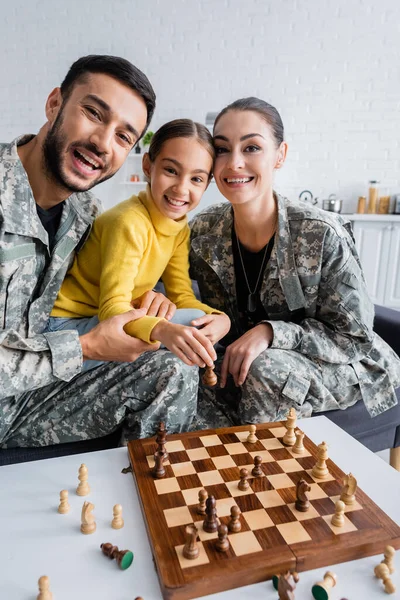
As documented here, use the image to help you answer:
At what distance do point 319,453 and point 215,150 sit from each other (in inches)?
42.1

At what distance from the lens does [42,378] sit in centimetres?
129

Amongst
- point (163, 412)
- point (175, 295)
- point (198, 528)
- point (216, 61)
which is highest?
point (216, 61)

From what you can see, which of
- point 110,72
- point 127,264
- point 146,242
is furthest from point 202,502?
point 110,72

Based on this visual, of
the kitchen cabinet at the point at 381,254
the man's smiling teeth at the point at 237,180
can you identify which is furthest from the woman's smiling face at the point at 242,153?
the kitchen cabinet at the point at 381,254

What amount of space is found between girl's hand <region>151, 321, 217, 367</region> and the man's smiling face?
550mm

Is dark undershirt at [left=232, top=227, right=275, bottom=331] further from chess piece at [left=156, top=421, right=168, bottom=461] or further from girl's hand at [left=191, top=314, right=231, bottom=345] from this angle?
chess piece at [left=156, top=421, right=168, bottom=461]

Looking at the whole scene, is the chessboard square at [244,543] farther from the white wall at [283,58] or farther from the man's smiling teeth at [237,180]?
the white wall at [283,58]

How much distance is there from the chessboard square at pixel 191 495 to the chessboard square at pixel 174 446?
155 mm

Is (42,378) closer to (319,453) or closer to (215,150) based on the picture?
(319,453)

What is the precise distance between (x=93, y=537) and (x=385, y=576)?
52 centimetres

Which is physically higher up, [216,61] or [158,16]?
[158,16]

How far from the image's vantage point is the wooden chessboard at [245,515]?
0.80m

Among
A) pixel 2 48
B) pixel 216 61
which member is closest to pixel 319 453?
pixel 216 61

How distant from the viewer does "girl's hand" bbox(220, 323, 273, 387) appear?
152cm
